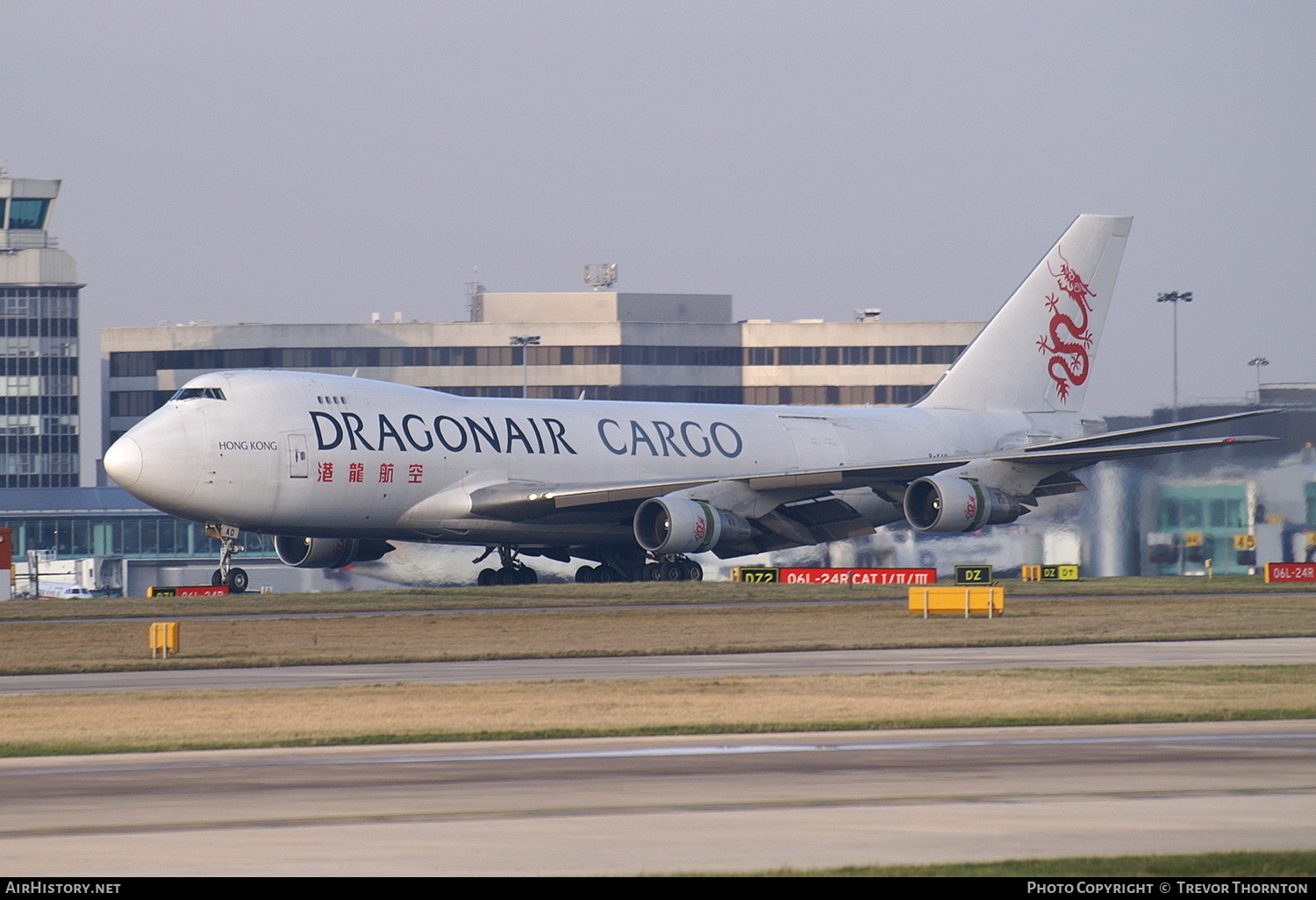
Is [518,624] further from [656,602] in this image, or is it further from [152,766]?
[152,766]

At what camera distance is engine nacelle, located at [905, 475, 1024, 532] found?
152 feet

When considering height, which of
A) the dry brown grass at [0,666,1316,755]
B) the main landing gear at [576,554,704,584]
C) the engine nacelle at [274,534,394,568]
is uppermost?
the engine nacelle at [274,534,394,568]

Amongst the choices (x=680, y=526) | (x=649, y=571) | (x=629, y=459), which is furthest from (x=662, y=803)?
(x=649, y=571)

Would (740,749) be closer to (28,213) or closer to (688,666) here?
(688,666)

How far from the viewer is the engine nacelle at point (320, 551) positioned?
47.2 metres

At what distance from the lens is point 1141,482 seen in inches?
2005

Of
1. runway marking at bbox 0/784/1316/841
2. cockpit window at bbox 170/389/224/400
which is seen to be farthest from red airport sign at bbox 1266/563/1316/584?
runway marking at bbox 0/784/1316/841

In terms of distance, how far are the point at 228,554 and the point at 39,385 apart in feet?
364

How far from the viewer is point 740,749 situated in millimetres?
16938

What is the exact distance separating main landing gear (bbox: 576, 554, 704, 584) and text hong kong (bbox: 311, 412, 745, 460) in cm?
319

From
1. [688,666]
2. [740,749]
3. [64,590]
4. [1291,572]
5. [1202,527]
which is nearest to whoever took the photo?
[740,749]

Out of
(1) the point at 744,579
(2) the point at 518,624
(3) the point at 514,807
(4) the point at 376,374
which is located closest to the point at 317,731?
(3) the point at 514,807

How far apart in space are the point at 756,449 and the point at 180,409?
57.9 feet

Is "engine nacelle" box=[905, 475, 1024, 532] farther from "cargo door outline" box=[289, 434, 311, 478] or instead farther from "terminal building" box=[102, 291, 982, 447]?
"terminal building" box=[102, 291, 982, 447]
